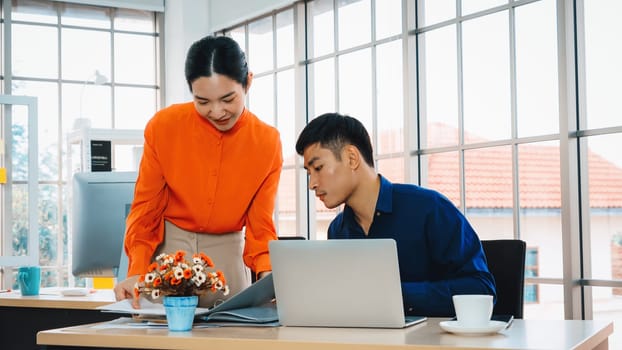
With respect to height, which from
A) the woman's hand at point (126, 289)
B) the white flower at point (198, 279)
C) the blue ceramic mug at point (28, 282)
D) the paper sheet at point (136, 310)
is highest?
the white flower at point (198, 279)

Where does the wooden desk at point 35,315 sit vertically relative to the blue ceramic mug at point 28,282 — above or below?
below

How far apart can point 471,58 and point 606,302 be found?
1.76 m

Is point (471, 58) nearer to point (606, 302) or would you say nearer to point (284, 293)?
point (606, 302)

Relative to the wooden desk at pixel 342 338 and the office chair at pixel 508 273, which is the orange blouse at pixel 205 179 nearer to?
the wooden desk at pixel 342 338

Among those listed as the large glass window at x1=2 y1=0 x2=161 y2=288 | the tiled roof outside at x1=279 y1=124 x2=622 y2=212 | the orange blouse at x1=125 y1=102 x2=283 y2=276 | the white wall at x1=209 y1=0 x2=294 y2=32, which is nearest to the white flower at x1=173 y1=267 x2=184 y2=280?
the orange blouse at x1=125 y1=102 x2=283 y2=276

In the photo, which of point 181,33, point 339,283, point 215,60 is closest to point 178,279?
point 339,283

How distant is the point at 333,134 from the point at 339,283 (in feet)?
2.11

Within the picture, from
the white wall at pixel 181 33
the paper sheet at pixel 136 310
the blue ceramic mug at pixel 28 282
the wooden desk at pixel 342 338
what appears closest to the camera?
the wooden desk at pixel 342 338

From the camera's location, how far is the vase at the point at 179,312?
1839 millimetres

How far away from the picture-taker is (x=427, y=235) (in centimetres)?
228

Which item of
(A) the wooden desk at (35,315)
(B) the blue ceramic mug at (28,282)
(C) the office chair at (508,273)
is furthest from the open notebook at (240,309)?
(B) the blue ceramic mug at (28,282)

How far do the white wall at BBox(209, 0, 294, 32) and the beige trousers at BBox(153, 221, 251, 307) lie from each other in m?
4.49

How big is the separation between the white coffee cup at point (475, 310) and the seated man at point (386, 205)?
49 centimetres

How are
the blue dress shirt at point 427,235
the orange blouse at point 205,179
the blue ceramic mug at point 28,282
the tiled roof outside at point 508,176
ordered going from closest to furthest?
1. the blue dress shirt at point 427,235
2. the orange blouse at point 205,179
3. the blue ceramic mug at point 28,282
4. the tiled roof outside at point 508,176
